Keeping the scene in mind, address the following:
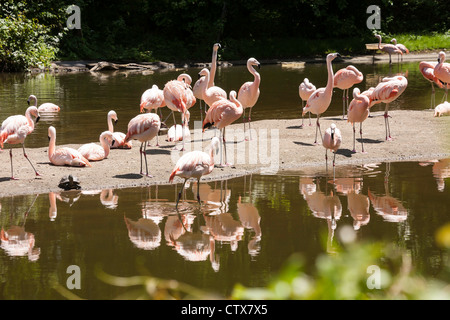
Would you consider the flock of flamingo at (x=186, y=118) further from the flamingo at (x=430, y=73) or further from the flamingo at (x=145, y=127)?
the flamingo at (x=430, y=73)

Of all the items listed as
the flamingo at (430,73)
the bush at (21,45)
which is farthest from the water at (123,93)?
the bush at (21,45)

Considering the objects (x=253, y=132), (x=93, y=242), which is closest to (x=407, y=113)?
(x=253, y=132)

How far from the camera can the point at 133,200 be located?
7.87 m

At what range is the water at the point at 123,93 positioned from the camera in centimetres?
1348

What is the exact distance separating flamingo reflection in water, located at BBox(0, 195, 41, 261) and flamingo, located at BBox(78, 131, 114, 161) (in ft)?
8.29

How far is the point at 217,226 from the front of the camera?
6.91 metres

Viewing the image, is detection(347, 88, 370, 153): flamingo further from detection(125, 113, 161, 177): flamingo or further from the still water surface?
detection(125, 113, 161, 177): flamingo

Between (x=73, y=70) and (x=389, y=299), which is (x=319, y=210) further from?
(x=73, y=70)

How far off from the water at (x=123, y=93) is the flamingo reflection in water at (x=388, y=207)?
231 inches

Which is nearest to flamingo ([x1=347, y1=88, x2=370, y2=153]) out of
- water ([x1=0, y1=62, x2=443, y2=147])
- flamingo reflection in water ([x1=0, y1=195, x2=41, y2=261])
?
water ([x1=0, y1=62, x2=443, y2=147])

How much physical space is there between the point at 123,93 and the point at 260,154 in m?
8.96

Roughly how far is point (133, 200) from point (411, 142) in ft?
17.6

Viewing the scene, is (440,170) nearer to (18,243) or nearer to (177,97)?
(177,97)

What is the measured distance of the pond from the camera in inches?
215
